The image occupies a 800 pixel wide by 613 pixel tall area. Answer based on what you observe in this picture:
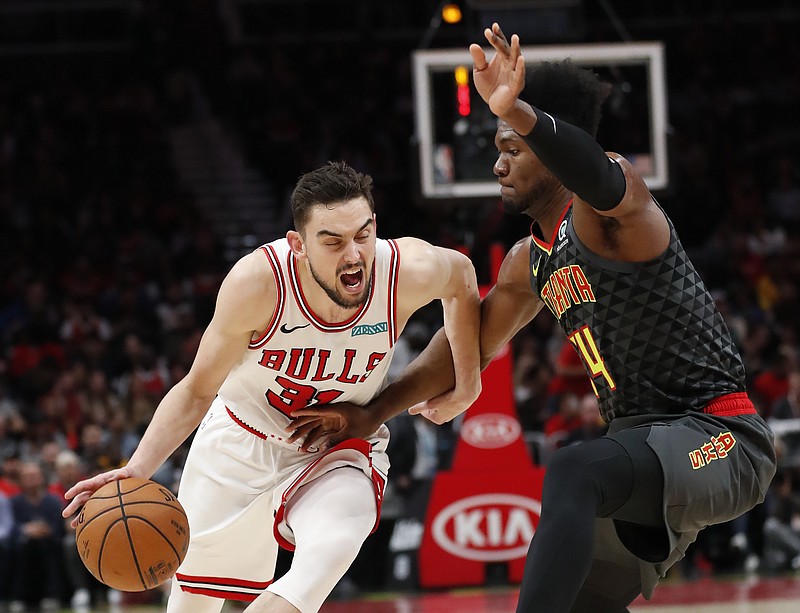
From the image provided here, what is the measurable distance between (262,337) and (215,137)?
13011 millimetres

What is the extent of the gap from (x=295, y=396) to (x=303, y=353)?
206mm

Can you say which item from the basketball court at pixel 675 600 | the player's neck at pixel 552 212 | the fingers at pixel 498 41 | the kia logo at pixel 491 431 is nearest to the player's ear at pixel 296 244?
the player's neck at pixel 552 212

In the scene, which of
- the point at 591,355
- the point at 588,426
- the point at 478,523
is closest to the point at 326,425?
the point at 591,355

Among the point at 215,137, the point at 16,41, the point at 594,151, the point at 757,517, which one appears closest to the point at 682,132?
the point at 215,137

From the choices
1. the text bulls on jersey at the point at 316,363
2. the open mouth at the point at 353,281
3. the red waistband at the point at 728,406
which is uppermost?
the open mouth at the point at 353,281

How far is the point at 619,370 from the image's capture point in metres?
3.77

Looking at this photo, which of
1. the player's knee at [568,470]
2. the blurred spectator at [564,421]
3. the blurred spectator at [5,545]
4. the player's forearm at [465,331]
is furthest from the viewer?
the blurred spectator at [564,421]

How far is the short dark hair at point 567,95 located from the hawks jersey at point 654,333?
1.83ft

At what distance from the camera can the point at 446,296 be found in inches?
185

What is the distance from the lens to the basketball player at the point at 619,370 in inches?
133

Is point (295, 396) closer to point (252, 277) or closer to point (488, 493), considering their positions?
point (252, 277)

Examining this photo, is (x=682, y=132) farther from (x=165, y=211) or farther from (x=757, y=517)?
(x=757, y=517)

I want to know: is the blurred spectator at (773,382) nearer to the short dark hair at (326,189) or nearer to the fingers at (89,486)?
the short dark hair at (326,189)

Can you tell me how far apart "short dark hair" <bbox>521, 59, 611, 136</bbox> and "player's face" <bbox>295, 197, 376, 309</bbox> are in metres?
0.71
